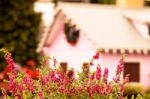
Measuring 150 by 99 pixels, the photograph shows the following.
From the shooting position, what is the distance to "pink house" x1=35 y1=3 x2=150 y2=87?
111 feet

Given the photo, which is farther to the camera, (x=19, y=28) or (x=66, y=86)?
(x=19, y=28)

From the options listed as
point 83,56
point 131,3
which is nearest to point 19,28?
point 131,3

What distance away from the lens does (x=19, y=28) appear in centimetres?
4344

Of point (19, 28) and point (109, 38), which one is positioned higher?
point (19, 28)

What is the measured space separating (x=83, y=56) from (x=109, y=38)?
220 centimetres

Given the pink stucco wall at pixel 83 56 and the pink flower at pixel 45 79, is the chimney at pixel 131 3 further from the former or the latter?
the pink flower at pixel 45 79

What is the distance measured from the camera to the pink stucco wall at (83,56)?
3331 centimetres

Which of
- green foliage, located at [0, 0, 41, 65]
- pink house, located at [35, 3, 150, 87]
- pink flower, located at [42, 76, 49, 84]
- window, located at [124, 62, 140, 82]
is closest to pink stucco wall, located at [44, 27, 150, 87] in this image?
pink house, located at [35, 3, 150, 87]

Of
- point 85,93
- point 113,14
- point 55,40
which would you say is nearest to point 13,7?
point 55,40

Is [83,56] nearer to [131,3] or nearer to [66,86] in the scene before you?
[131,3]

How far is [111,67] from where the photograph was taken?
33094mm

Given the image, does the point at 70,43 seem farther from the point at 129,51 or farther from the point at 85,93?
the point at 85,93

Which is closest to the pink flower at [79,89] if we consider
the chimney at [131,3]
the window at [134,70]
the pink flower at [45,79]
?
the pink flower at [45,79]

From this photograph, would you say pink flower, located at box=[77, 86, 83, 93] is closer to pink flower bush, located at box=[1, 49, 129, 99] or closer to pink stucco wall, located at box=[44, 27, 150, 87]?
pink flower bush, located at box=[1, 49, 129, 99]
